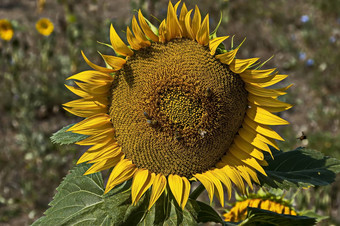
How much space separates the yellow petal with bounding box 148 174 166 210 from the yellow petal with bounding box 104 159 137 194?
0.40 feet

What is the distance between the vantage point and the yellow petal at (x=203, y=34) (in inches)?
63.5

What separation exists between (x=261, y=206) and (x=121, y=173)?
992mm

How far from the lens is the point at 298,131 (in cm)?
483

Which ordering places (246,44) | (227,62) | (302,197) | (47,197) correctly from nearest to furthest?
1. (227,62)
2. (302,197)
3. (47,197)
4. (246,44)

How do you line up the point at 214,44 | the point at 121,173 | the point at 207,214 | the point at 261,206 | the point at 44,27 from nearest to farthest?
the point at 214,44 → the point at 121,173 → the point at 207,214 → the point at 261,206 → the point at 44,27

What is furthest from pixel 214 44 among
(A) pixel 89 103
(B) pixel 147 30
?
(A) pixel 89 103

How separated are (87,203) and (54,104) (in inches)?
130

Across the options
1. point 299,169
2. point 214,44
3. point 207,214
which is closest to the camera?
point 214,44

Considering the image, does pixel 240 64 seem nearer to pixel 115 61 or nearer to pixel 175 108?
pixel 175 108

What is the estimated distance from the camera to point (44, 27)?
4.73 metres

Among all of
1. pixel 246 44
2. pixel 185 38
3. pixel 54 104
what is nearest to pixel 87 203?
pixel 185 38

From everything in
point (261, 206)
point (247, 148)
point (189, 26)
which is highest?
point (189, 26)

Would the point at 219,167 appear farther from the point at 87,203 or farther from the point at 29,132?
the point at 29,132

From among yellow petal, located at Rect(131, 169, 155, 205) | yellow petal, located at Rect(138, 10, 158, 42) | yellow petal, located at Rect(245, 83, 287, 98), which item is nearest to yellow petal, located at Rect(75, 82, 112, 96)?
yellow petal, located at Rect(138, 10, 158, 42)
